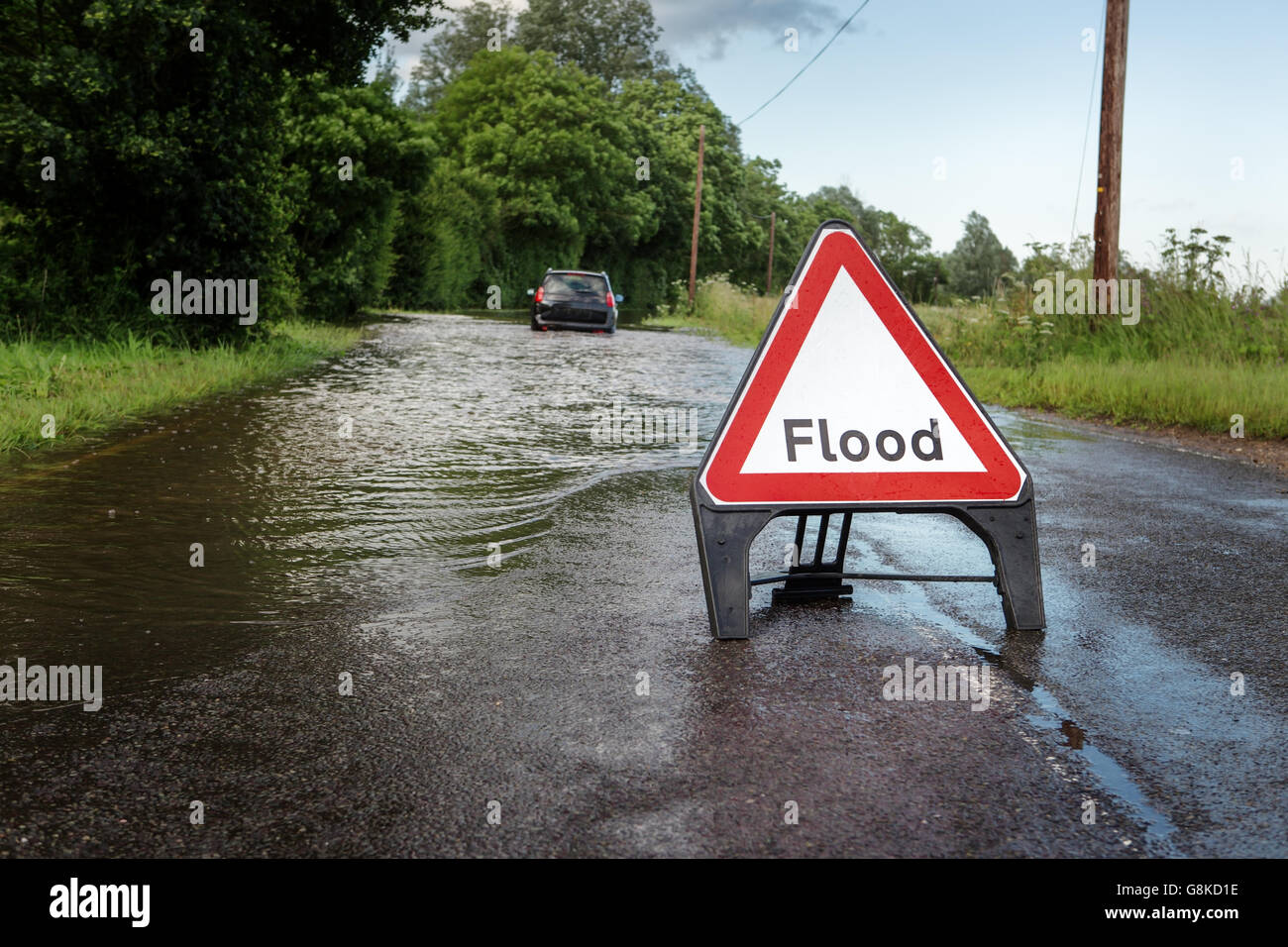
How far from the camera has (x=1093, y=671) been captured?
14.2ft

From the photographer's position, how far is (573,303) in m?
29.9

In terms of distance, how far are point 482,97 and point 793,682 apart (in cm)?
6358

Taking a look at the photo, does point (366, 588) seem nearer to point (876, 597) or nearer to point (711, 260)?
point (876, 597)

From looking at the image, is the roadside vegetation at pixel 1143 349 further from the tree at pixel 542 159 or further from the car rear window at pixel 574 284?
the tree at pixel 542 159

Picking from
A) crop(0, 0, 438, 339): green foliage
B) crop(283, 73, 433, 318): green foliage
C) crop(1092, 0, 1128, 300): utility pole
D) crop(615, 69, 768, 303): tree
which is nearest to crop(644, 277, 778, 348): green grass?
crop(283, 73, 433, 318): green foliage

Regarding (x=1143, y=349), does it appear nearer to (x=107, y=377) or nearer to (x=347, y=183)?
(x=107, y=377)

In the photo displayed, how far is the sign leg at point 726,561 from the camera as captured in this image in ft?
15.4

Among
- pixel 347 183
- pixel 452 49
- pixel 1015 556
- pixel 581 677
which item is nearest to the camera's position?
pixel 581 677

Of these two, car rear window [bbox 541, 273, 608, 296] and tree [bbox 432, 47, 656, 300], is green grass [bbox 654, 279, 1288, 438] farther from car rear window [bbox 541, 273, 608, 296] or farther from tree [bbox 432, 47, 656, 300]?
tree [bbox 432, 47, 656, 300]

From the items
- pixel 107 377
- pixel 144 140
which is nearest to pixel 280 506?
pixel 107 377

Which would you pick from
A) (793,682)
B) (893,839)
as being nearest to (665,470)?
(793,682)

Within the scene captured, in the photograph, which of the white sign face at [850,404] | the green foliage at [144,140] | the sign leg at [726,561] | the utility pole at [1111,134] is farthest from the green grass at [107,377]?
the utility pole at [1111,134]

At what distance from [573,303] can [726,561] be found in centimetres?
2560

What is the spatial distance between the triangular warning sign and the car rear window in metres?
24.9
